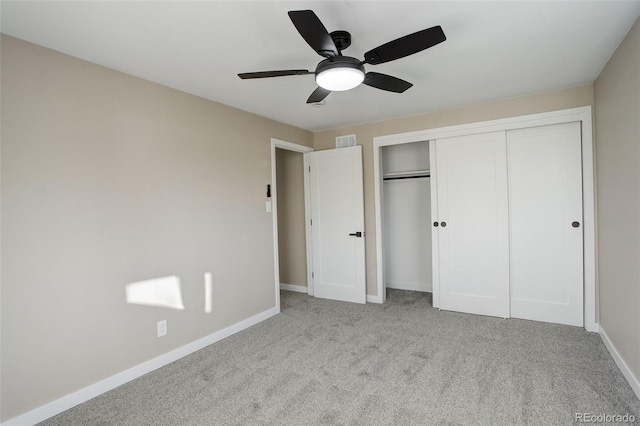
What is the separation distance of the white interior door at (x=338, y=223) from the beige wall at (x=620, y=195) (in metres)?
2.39

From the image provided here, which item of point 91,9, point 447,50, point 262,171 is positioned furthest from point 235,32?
point 262,171

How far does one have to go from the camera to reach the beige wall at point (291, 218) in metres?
4.92

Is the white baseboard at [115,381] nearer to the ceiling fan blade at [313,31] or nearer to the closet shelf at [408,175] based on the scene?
the ceiling fan blade at [313,31]

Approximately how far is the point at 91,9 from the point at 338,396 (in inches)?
108

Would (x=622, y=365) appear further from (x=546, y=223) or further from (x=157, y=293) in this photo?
(x=157, y=293)

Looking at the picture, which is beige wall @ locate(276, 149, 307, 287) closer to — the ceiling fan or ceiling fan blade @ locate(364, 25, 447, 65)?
the ceiling fan

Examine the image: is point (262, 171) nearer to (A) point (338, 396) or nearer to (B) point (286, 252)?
(B) point (286, 252)

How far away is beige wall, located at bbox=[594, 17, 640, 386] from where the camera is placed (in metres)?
2.11

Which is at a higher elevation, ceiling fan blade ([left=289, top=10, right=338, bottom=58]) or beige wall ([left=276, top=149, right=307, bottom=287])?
ceiling fan blade ([left=289, top=10, right=338, bottom=58])

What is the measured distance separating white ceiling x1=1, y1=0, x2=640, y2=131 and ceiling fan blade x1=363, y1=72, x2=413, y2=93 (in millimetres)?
247

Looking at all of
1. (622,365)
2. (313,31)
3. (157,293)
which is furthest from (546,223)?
(157,293)

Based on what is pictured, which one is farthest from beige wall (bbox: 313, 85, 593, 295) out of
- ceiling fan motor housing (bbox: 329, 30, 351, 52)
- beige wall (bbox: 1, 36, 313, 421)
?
ceiling fan motor housing (bbox: 329, 30, 351, 52)

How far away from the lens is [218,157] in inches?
132

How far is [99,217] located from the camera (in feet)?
7.89
